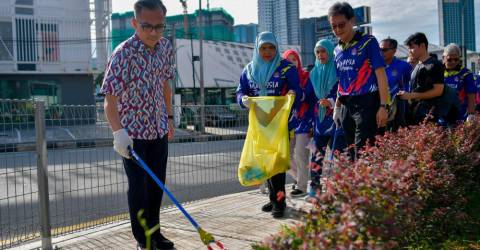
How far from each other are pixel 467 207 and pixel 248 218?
6.64 ft

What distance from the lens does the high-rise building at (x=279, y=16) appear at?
2722 centimetres

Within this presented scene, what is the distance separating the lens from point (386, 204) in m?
2.02

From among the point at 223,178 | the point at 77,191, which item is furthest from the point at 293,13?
the point at 77,191

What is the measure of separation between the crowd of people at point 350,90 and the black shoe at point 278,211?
0.01 meters

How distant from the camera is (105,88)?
11.5 ft

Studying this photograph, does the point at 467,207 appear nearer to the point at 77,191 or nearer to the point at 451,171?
the point at 451,171

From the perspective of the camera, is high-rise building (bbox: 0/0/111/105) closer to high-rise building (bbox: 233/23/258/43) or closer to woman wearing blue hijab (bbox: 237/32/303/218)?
high-rise building (bbox: 233/23/258/43)

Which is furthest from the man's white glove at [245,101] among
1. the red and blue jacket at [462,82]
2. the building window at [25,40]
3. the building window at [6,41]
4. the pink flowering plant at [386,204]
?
the building window at [6,41]

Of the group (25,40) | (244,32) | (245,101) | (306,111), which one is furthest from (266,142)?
(244,32)

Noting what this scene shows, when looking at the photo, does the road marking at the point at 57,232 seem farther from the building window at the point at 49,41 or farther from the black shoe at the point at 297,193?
the building window at the point at 49,41

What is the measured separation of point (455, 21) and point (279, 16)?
1180 cm

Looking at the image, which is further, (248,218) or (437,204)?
(248,218)

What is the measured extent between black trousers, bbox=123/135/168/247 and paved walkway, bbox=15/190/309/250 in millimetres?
403

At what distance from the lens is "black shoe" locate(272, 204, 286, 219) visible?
187 inches
